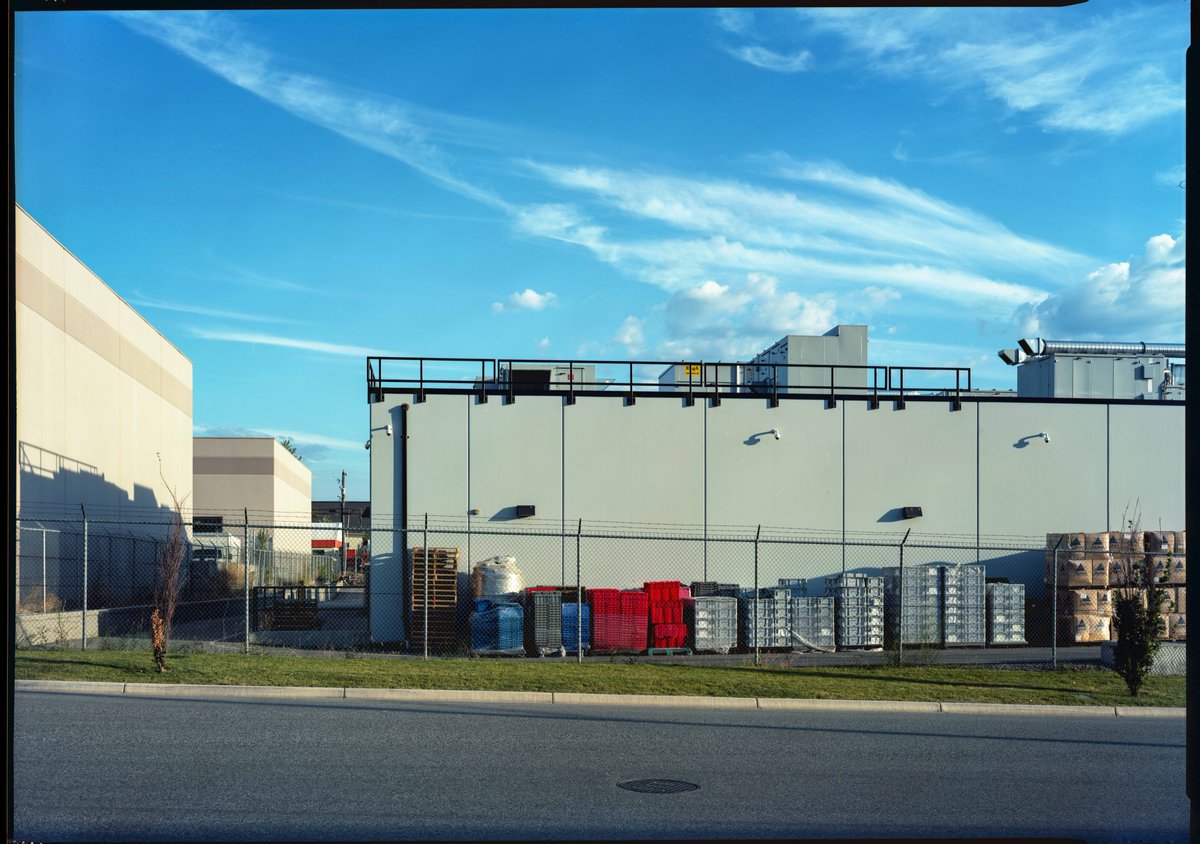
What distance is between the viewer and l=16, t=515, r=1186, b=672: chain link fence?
22.2m

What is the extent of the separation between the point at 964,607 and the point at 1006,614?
1081 millimetres

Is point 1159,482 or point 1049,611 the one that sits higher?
point 1159,482

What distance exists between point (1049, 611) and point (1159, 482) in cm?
490

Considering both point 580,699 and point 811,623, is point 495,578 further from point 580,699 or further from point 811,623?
point 580,699

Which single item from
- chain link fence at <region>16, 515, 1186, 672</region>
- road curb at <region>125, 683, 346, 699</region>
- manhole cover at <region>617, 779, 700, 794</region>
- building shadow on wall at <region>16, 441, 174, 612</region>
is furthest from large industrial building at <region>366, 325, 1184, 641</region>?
manhole cover at <region>617, 779, 700, 794</region>

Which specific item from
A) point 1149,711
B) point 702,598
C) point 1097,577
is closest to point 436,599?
point 702,598

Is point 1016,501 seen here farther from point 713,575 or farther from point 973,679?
point 973,679

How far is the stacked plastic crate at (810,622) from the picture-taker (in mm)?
23641

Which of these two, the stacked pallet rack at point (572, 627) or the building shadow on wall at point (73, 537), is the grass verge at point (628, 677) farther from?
the building shadow on wall at point (73, 537)

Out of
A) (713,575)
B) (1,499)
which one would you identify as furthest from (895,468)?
(1,499)

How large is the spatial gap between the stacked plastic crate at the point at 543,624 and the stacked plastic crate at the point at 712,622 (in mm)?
2769

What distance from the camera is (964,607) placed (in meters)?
24.0

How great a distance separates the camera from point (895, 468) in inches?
1052

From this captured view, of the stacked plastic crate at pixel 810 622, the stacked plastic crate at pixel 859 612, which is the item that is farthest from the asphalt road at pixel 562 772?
the stacked plastic crate at pixel 859 612
